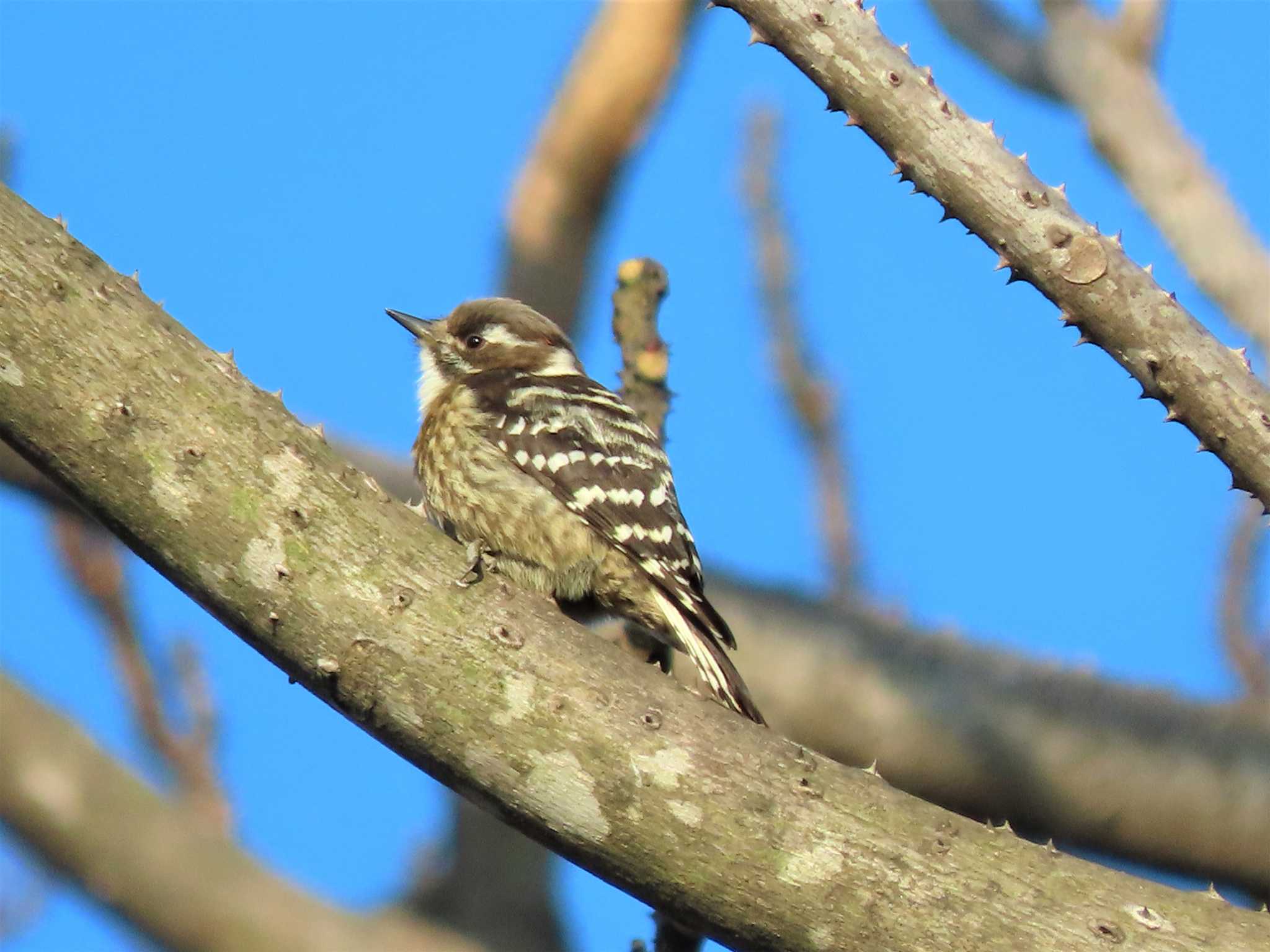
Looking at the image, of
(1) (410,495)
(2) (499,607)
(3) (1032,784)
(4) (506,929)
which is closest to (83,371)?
(2) (499,607)

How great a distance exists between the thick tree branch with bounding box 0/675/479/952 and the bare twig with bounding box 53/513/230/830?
A: 1.15m

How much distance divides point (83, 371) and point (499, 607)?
88 cm

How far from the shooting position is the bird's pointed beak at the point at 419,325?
18.7ft

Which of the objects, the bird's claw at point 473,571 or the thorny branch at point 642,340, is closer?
the bird's claw at point 473,571

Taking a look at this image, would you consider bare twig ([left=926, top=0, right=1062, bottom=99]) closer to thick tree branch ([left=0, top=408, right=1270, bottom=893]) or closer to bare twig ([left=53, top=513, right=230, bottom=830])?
thick tree branch ([left=0, top=408, right=1270, bottom=893])

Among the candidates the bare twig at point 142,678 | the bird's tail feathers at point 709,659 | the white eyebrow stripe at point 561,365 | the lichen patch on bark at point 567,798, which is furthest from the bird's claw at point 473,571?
the bare twig at point 142,678

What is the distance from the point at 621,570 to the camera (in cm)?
446

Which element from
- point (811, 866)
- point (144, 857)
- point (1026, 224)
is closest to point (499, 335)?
point (144, 857)

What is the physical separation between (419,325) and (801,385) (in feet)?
9.62

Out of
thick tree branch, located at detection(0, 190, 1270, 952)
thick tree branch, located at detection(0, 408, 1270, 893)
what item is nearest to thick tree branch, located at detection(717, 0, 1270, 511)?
thick tree branch, located at detection(0, 190, 1270, 952)

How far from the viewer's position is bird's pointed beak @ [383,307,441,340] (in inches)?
224

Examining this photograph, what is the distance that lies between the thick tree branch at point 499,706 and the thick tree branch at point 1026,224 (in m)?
0.91

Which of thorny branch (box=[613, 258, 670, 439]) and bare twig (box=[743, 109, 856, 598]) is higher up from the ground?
bare twig (box=[743, 109, 856, 598])

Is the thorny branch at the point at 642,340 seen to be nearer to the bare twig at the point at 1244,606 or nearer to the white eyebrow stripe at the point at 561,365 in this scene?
the white eyebrow stripe at the point at 561,365
